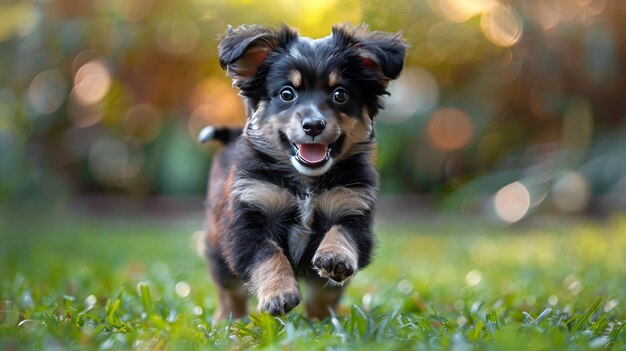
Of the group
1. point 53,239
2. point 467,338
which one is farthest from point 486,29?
point 467,338

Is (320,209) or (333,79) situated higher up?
(333,79)

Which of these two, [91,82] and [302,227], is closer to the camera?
[302,227]

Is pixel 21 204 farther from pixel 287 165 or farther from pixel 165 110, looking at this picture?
pixel 165 110

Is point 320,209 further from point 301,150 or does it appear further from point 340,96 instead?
point 340,96

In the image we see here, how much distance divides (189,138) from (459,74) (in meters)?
3.78

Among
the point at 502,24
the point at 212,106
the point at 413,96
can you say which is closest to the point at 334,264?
the point at 502,24

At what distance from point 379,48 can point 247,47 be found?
63 cm

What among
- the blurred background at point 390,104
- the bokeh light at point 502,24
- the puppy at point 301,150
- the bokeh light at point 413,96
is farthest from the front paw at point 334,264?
the bokeh light at point 413,96

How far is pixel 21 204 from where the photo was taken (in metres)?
6.42

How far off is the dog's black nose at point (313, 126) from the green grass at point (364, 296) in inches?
32.6

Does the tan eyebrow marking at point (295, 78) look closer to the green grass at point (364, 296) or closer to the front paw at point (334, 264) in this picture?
the front paw at point (334, 264)

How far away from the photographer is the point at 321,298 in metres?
3.99

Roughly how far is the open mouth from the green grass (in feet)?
2.28

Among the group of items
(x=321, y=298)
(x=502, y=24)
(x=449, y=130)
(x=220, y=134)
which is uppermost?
(x=220, y=134)
